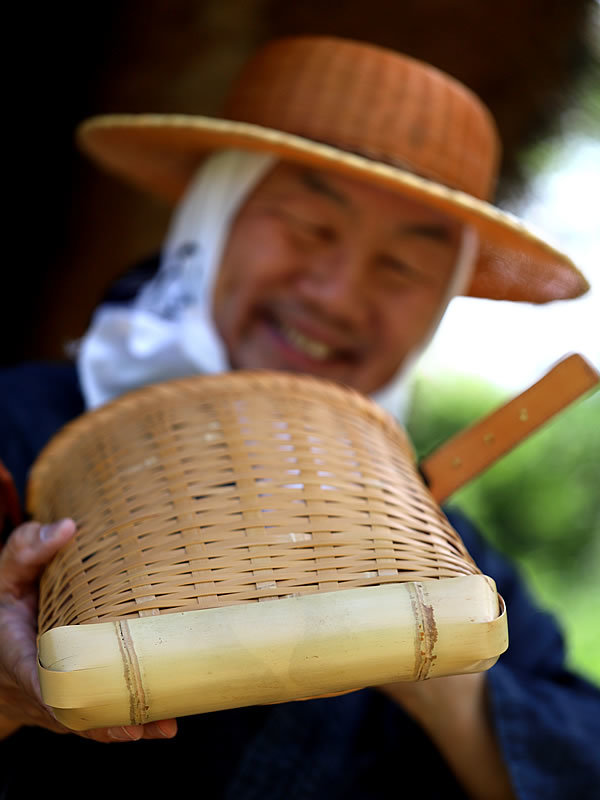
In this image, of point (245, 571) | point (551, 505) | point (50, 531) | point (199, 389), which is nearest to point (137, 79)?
point (199, 389)

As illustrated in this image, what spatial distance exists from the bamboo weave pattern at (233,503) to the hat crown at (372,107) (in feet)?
1.84

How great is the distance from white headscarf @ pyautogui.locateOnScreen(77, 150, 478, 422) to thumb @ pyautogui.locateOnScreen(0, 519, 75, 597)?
20.8 inches

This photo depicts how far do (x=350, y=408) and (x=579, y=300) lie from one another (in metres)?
0.79

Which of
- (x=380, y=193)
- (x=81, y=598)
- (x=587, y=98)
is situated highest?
(x=587, y=98)

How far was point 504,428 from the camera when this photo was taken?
0.79 m

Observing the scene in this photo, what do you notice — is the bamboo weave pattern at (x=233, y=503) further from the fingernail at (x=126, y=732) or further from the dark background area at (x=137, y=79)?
the dark background area at (x=137, y=79)

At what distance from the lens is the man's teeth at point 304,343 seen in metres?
1.34

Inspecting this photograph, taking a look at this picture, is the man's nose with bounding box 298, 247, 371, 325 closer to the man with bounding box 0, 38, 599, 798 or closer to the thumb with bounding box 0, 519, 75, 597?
the man with bounding box 0, 38, 599, 798

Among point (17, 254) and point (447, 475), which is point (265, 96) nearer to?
point (447, 475)

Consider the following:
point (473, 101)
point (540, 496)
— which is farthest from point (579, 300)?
point (540, 496)

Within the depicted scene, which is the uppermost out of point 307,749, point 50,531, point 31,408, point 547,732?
point 50,531

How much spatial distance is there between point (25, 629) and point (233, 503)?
0.74ft

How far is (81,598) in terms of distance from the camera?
603 mm

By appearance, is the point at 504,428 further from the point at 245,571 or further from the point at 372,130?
the point at 372,130
